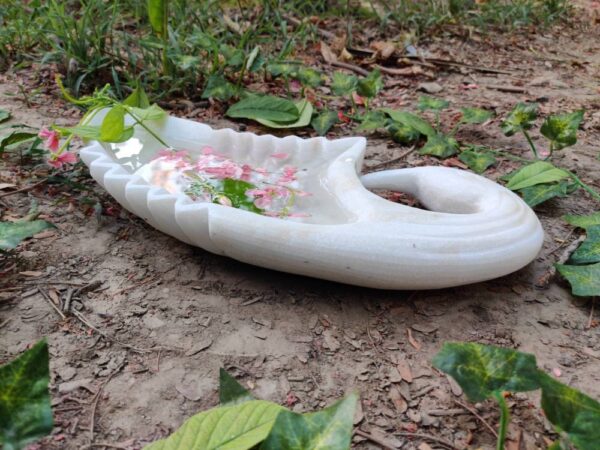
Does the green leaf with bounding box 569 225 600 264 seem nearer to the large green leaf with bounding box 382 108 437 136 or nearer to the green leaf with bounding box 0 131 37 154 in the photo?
the large green leaf with bounding box 382 108 437 136

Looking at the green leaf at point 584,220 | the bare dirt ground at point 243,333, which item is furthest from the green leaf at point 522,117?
the green leaf at point 584,220

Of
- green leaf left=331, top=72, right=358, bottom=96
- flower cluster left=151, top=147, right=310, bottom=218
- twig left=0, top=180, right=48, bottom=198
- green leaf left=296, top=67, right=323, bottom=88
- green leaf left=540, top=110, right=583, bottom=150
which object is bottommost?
twig left=0, top=180, right=48, bottom=198

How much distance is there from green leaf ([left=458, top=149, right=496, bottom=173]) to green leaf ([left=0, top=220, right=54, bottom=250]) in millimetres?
1274

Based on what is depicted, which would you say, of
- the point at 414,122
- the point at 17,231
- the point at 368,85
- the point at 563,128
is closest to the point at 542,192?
the point at 563,128

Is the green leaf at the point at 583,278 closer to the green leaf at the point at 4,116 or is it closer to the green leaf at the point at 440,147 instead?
the green leaf at the point at 440,147

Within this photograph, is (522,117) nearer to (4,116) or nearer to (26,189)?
(26,189)

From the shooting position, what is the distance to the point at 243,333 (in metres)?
1.35

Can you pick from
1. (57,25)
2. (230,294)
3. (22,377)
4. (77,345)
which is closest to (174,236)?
(230,294)

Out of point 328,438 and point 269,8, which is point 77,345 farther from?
point 269,8

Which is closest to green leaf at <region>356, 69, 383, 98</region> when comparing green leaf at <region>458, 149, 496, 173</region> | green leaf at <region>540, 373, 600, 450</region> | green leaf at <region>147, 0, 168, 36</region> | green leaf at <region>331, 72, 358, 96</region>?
green leaf at <region>331, 72, 358, 96</region>

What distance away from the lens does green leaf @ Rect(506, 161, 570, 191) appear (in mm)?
1744

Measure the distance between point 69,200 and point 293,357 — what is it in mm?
873

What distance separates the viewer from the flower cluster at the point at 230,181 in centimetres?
160

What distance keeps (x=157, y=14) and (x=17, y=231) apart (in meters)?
1.17
